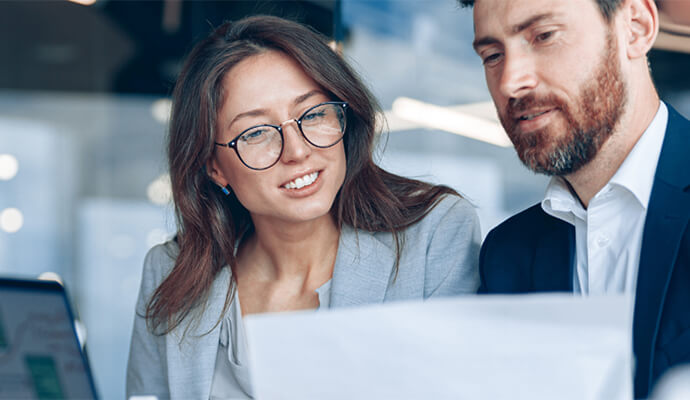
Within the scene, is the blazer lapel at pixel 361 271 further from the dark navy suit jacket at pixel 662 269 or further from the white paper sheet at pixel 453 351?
the white paper sheet at pixel 453 351

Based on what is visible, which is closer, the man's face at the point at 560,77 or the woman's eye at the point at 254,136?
the man's face at the point at 560,77

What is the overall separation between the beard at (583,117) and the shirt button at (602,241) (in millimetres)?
142

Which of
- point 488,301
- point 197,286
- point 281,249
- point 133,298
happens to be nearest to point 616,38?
point 488,301

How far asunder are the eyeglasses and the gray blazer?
0.96ft

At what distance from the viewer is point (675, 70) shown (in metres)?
3.50

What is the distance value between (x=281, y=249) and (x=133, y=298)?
3.52 metres

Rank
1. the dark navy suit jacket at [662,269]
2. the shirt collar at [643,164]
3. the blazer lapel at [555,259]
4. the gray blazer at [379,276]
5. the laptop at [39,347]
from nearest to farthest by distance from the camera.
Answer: the laptop at [39,347] → the dark navy suit jacket at [662,269] → the shirt collar at [643,164] → the blazer lapel at [555,259] → the gray blazer at [379,276]

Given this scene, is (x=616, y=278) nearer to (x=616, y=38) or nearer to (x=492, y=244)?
(x=492, y=244)

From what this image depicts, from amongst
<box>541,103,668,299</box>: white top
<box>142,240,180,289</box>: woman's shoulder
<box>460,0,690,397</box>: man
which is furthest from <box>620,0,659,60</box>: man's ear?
<box>142,240,180,289</box>: woman's shoulder

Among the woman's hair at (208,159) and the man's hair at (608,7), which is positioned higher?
the man's hair at (608,7)

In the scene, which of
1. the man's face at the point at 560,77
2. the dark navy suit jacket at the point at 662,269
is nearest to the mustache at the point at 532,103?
the man's face at the point at 560,77

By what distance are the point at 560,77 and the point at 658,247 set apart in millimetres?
364

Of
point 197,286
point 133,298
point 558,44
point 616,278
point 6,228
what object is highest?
point 558,44

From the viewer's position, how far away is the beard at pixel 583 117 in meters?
1.30
